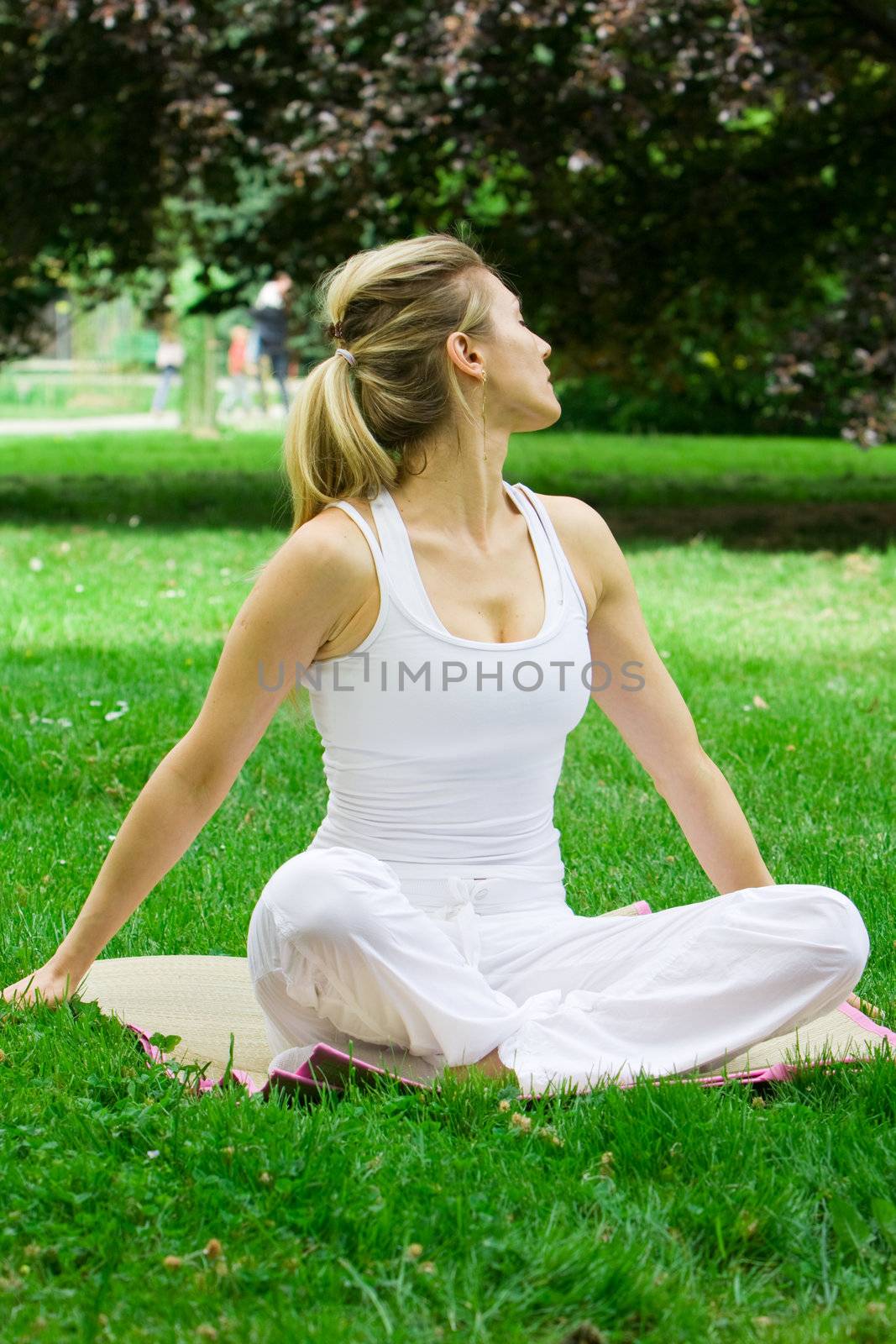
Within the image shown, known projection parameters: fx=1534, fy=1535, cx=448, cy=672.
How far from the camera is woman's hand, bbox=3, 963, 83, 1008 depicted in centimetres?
294

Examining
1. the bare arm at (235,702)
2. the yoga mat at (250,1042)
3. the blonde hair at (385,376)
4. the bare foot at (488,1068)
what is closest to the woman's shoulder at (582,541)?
the blonde hair at (385,376)

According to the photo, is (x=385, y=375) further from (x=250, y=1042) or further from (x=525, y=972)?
(x=250, y=1042)

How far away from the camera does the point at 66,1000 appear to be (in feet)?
9.77

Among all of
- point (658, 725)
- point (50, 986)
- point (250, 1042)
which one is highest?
point (658, 725)

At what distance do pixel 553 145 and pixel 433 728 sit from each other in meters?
8.08

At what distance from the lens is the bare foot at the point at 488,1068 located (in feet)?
8.91

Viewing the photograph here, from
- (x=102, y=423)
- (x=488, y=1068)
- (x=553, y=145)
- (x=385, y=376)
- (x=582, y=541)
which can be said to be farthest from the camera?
(x=102, y=423)

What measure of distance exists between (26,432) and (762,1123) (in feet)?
68.5

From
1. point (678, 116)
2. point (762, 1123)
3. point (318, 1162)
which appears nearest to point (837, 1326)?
point (762, 1123)

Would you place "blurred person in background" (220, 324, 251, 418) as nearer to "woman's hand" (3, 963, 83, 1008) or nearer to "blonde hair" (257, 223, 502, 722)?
"blonde hair" (257, 223, 502, 722)

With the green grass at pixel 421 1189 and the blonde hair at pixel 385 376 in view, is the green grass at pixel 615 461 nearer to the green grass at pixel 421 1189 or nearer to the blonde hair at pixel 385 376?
the green grass at pixel 421 1189

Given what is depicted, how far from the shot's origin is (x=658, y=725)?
312 cm

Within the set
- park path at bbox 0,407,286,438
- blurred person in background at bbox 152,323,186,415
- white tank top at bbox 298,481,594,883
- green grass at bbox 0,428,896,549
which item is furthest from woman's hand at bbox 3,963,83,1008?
blurred person in background at bbox 152,323,186,415

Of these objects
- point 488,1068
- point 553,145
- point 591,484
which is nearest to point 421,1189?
point 488,1068
